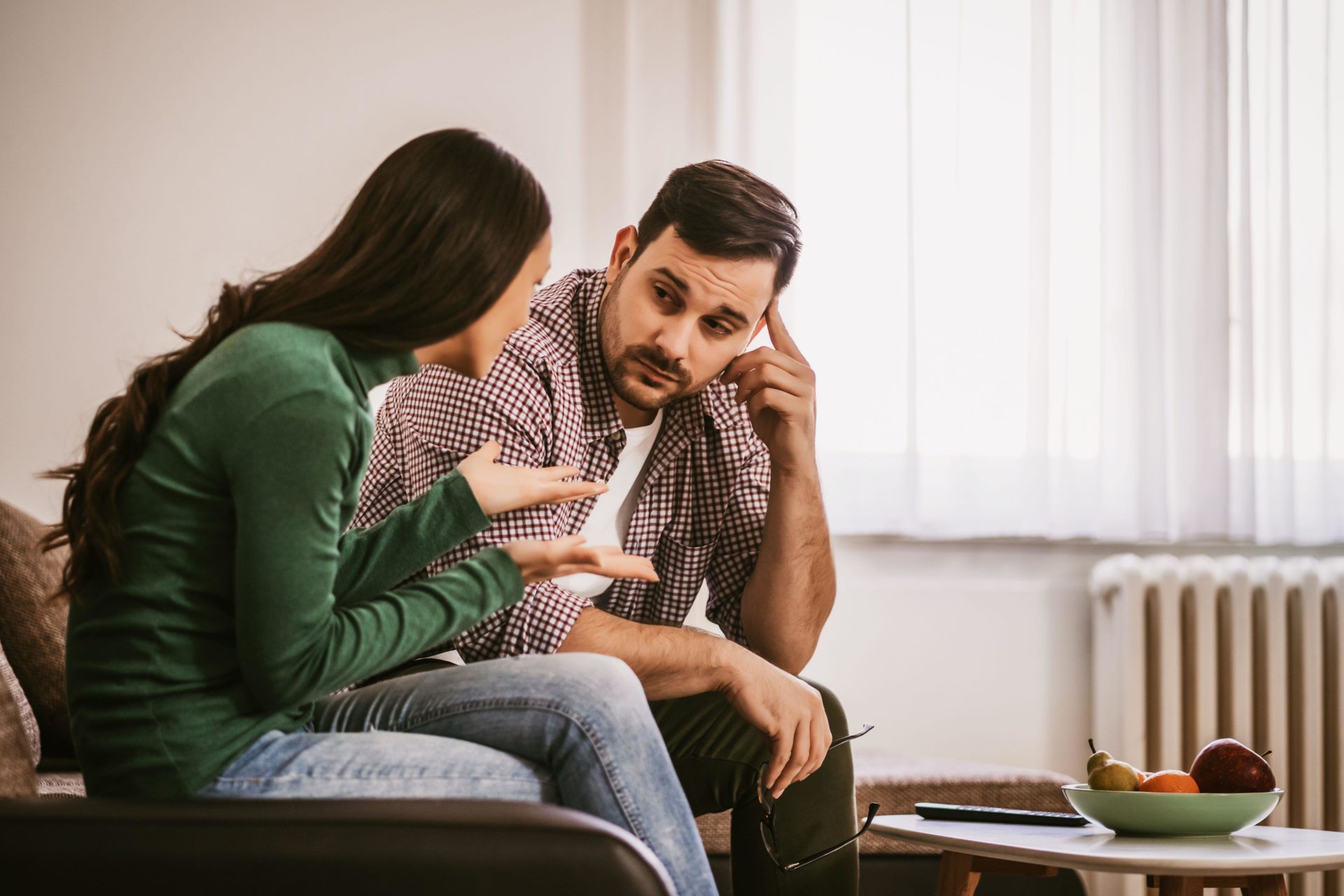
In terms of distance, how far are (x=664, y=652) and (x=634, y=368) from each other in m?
0.43

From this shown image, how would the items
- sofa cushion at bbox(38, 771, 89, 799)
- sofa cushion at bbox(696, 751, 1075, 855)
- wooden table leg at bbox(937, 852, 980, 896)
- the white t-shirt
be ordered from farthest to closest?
1. the white t-shirt
2. sofa cushion at bbox(696, 751, 1075, 855)
3. wooden table leg at bbox(937, 852, 980, 896)
4. sofa cushion at bbox(38, 771, 89, 799)

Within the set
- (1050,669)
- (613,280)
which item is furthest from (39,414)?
(1050,669)

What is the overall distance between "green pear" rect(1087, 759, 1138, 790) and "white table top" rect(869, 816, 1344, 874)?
59mm

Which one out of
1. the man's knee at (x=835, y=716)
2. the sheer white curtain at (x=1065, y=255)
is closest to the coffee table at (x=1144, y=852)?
the man's knee at (x=835, y=716)

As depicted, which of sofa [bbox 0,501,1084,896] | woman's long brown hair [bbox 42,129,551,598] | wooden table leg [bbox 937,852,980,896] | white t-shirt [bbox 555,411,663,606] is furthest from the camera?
white t-shirt [bbox 555,411,663,606]

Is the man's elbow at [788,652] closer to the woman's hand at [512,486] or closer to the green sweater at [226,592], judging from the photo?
the woman's hand at [512,486]

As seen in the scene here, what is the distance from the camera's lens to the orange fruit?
4.68ft

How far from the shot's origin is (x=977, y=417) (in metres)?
2.70

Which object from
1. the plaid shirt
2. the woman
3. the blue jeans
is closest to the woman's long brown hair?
the woman

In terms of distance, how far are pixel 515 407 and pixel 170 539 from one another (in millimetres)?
634

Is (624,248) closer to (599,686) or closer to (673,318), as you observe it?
(673,318)

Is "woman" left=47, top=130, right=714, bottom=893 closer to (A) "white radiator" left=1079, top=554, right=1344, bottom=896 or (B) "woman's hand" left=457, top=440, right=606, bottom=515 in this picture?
(B) "woman's hand" left=457, top=440, right=606, bottom=515

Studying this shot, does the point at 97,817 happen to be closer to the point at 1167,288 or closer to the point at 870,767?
the point at 870,767

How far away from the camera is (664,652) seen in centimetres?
138
